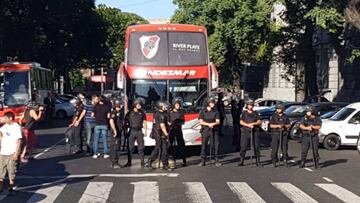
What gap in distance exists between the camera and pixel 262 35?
185 ft

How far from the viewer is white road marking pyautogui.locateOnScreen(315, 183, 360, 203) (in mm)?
11287

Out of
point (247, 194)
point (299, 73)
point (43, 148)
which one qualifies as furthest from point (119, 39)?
point (247, 194)

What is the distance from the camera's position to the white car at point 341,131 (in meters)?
21.2

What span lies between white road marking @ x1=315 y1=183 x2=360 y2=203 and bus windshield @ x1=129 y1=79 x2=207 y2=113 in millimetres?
5838

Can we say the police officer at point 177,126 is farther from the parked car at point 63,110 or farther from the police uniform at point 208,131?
the parked car at point 63,110

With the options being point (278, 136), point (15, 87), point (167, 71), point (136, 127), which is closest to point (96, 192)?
point (136, 127)

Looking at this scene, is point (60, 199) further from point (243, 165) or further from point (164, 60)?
point (164, 60)

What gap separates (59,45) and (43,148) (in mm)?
34291

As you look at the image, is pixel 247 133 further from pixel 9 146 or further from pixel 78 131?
pixel 9 146

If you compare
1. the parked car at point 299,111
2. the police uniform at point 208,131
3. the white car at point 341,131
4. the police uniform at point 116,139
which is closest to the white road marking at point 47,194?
the police uniform at point 116,139

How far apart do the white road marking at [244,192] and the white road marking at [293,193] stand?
599 millimetres

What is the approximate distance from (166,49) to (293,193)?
7.66 metres

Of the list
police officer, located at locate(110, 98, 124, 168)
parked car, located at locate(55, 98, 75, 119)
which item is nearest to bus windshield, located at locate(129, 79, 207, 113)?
police officer, located at locate(110, 98, 124, 168)

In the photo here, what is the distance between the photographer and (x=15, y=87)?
104ft
